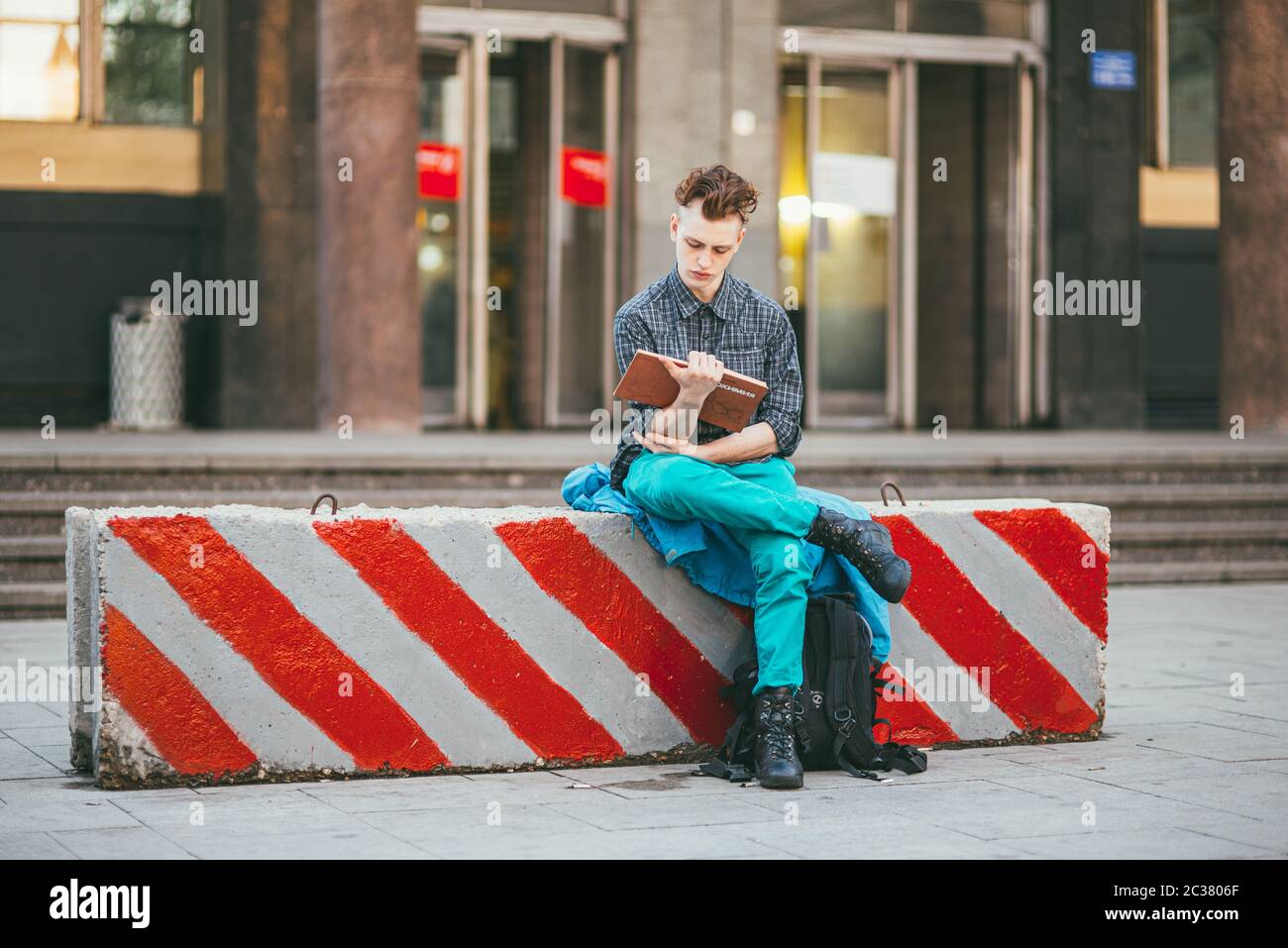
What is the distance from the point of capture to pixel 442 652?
18.4ft

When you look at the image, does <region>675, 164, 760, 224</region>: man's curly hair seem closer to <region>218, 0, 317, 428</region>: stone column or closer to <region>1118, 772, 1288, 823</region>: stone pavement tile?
<region>1118, 772, 1288, 823</region>: stone pavement tile

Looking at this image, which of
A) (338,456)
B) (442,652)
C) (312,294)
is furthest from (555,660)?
(312,294)

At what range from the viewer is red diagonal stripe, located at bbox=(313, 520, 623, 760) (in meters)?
5.52

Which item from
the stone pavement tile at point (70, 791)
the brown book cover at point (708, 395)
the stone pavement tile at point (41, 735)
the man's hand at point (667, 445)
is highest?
the brown book cover at point (708, 395)

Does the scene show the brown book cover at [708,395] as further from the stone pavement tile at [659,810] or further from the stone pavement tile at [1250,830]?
the stone pavement tile at [1250,830]

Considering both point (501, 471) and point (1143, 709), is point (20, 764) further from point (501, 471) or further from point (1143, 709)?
point (501, 471)

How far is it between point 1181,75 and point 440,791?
47.2ft

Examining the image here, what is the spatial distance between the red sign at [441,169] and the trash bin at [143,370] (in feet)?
7.86

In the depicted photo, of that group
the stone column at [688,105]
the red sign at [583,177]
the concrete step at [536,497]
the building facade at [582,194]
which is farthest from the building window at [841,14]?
the concrete step at [536,497]

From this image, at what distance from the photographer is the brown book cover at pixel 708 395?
5.54 metres

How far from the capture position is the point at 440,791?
17.6 ft

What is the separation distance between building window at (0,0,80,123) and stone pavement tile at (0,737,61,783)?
383 inches

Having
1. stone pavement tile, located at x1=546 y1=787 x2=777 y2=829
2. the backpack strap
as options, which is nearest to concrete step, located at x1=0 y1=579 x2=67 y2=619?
stone pavement tile, located at x1=546 y1=787 x2=777 y2=829

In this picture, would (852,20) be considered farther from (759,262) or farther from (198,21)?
(198,21)
